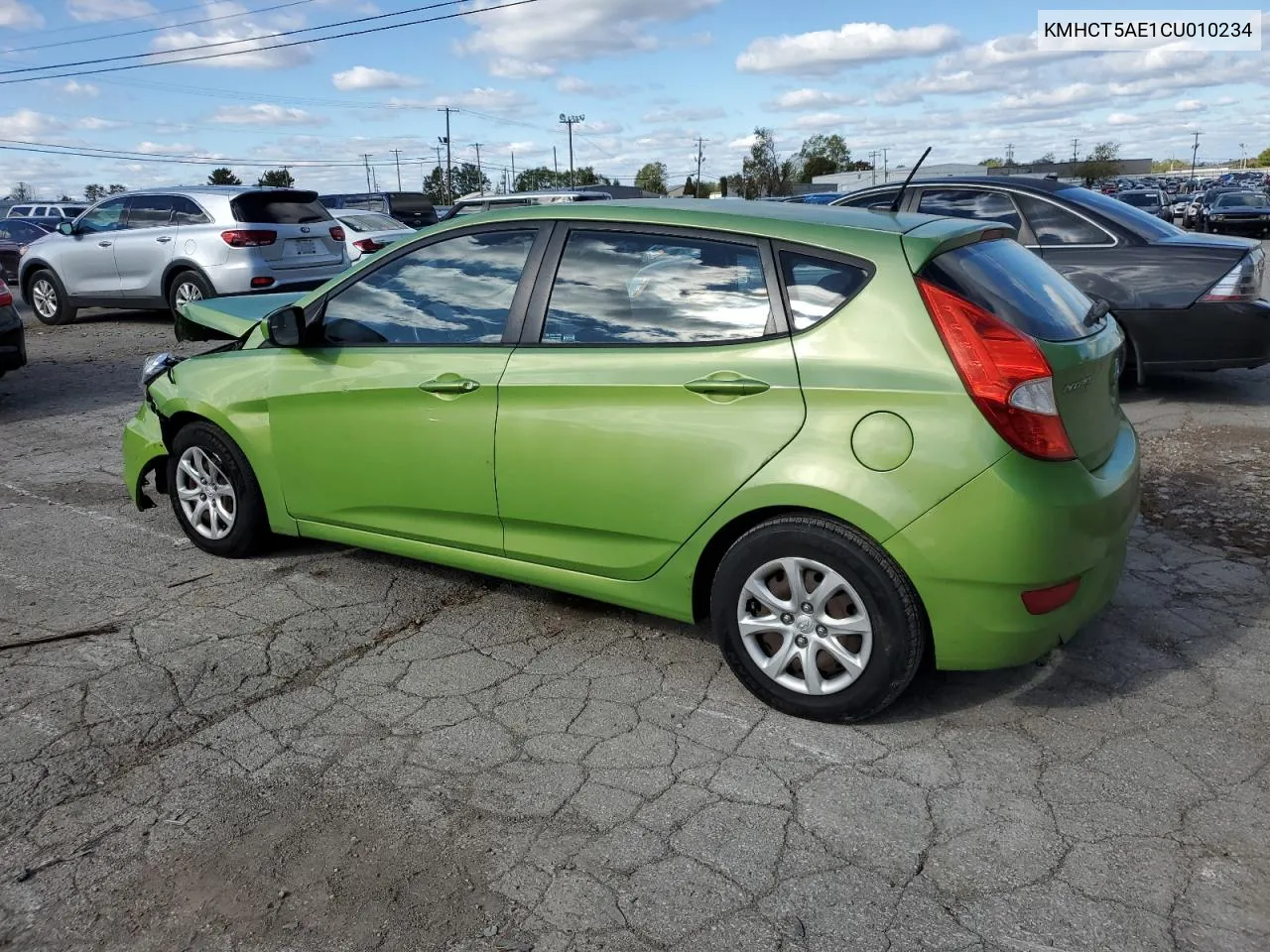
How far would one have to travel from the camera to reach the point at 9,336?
8844 mm

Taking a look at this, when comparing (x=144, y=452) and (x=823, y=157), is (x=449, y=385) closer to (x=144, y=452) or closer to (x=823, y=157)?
(x=144, y=452)

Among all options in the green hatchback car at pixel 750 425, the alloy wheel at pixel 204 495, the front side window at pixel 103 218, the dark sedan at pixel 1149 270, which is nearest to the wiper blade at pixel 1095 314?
the green hatchback car at pixel 750 425

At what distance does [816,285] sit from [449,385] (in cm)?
142

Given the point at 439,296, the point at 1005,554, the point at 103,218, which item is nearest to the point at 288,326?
the point at 439,296

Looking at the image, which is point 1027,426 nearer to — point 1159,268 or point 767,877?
point 767,877

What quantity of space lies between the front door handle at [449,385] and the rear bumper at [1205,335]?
5.68 meters

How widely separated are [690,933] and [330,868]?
956 mm

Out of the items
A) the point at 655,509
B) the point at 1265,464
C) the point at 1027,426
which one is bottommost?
the point at 1265,464

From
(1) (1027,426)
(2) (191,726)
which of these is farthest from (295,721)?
(1) (1027,426)

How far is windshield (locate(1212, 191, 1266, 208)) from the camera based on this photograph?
31469mm

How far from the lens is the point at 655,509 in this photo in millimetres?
3598

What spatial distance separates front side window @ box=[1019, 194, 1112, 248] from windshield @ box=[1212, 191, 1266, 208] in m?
27.8

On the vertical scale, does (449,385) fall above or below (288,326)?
below

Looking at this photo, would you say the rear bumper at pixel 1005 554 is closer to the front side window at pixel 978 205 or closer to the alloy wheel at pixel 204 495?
the alloy wheel at pixel 204 495
